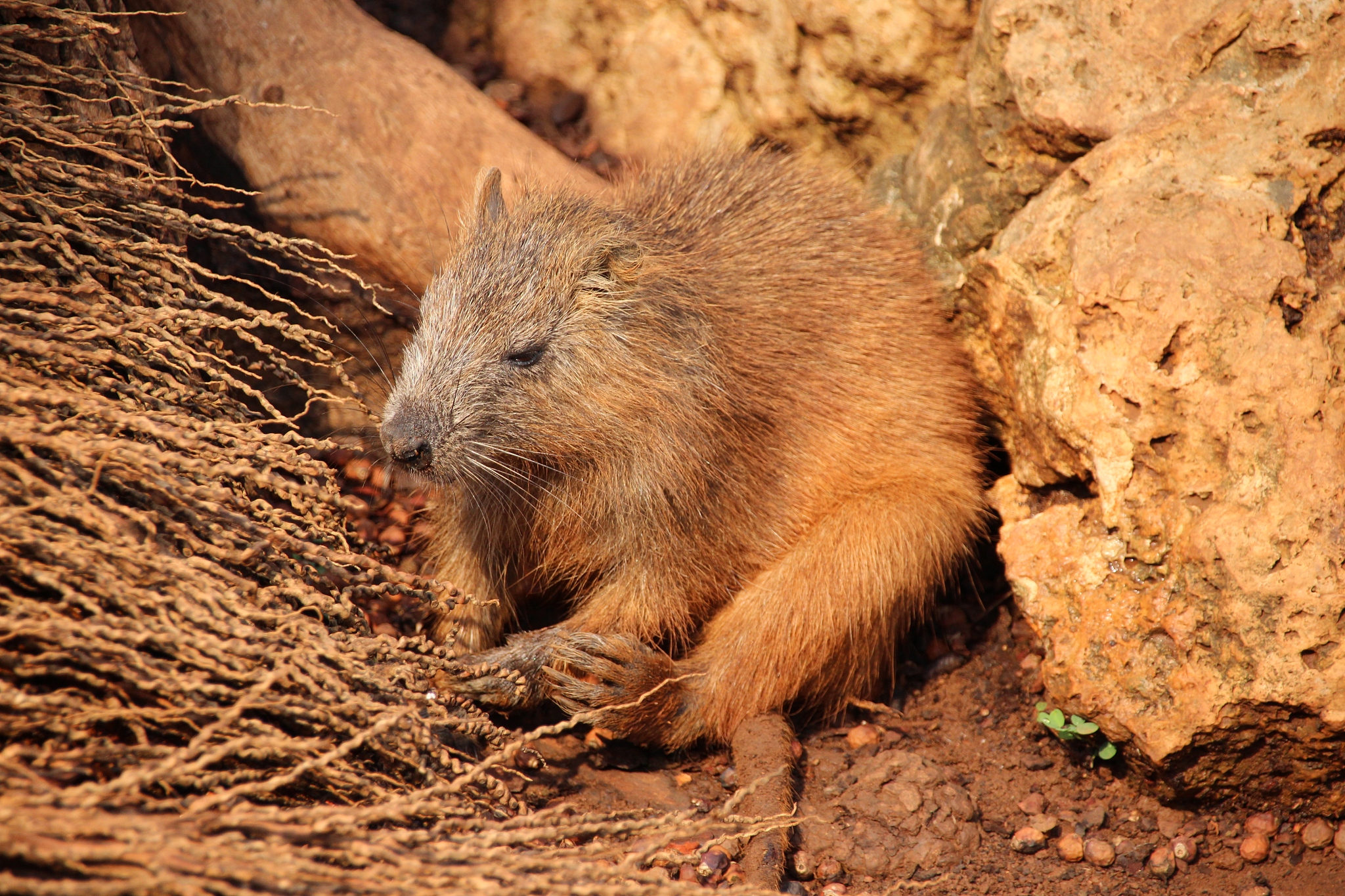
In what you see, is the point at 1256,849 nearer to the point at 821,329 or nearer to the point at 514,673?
the point at 821,329

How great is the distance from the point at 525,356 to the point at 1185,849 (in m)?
3.10

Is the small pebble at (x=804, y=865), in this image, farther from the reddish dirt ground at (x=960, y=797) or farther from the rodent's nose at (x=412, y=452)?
the rodent's nose at (x=412, y=452)

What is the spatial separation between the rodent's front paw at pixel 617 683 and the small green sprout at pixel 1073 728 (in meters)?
1.49

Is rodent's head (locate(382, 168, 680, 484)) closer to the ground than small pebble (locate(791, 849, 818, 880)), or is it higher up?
higher up

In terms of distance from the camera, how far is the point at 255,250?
4.43m

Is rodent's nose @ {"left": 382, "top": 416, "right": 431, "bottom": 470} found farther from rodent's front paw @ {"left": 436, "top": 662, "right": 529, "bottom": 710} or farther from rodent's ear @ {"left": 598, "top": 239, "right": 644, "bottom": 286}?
rodent's ear @ {"left": 598, "top": 239, "right": 644, "bottom": 286}

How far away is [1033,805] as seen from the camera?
3.78 meters

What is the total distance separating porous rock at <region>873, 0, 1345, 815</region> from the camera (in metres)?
3.22

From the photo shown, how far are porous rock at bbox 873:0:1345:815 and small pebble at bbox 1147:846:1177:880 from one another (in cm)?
23

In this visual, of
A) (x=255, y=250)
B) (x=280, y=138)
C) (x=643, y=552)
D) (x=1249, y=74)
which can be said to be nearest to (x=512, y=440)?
(x=643, y=552)

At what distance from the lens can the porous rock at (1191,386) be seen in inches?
127

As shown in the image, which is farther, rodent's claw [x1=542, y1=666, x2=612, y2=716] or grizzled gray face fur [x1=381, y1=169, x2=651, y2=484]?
rodent's claw [x1=542, y1=666, x2=612, y2=716]

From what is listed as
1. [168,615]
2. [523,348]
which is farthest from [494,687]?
[168,615]

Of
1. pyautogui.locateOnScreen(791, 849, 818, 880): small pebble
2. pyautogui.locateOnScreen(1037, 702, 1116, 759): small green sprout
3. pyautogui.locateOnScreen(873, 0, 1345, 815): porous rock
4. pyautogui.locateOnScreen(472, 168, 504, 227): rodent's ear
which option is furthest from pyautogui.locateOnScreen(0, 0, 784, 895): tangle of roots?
pyautogui.locateOnScreen(873, 0, 1345, 815): porous rock
